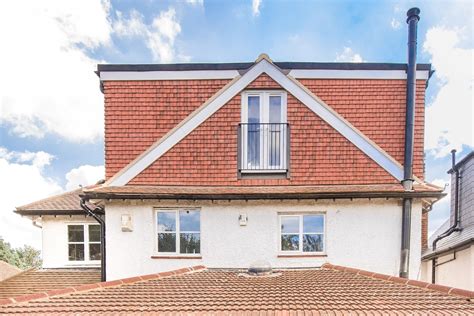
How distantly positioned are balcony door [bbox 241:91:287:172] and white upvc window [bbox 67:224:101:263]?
5.78m

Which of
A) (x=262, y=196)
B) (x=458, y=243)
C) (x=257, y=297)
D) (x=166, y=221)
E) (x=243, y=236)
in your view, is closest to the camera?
(x=257, y=297)

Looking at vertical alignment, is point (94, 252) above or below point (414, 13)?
below

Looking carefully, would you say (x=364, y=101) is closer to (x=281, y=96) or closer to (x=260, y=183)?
(x=281, y=96)

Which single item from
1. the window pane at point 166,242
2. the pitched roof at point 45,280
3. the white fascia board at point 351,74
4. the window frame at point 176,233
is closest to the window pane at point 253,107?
the white fascia board at point 351,74

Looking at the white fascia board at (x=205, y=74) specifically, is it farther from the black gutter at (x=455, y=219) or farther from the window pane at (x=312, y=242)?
the black gutter at (x=455, y=219)

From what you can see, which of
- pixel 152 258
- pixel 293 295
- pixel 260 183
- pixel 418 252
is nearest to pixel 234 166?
pixel 260 183

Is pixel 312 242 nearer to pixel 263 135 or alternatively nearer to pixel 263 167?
pixel 263 167

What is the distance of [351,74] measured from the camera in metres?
8.48

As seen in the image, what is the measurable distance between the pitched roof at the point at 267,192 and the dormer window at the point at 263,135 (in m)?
0.73

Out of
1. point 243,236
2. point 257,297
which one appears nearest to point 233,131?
point 243,236

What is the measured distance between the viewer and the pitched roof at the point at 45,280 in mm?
8494

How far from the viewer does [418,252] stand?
740 centimetres

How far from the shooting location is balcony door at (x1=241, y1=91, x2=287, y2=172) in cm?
806

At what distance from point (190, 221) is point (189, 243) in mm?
582
